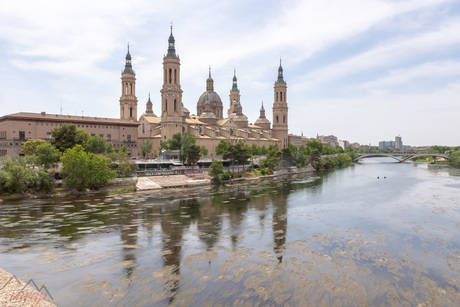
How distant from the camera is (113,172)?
41.8 meters

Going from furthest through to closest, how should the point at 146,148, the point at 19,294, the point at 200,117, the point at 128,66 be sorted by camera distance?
the point at 200,117
the point at 128,66
the point at 146,148
the point at 19,294

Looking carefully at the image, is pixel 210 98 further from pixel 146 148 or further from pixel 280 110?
pixel 146 148

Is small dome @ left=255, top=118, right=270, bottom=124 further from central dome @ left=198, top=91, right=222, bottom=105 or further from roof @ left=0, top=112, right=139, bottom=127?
roof @ left=0, top=112, right=139, bottom=127

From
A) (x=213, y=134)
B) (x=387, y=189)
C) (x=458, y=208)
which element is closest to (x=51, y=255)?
(x=458, y=208)

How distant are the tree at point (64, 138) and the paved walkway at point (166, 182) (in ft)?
37.8

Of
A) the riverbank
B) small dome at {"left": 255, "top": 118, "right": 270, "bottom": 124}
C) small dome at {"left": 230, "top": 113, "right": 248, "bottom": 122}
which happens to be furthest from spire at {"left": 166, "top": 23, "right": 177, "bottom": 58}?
the riverbank

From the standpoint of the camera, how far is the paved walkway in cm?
4512

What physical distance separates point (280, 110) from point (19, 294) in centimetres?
10002

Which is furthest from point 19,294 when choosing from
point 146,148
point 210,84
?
point 210,84

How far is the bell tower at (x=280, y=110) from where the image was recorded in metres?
107

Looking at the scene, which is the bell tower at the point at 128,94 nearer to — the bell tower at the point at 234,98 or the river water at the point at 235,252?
the bell tower at the point at 234,98

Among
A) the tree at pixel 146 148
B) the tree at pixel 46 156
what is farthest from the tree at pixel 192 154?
the tree at pixel 46 156

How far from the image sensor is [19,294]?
13.1 m

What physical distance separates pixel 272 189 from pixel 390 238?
24.6m
